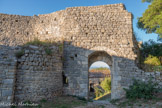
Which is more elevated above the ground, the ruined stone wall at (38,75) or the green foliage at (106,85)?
the ruined stone wall at (38,75)

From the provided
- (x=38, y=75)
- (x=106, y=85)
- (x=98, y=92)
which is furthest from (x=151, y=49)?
(x=38, y=75)

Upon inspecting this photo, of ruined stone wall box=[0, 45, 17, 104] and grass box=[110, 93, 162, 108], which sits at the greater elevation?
ruined stone wall box=[0, 45, 17, 104]

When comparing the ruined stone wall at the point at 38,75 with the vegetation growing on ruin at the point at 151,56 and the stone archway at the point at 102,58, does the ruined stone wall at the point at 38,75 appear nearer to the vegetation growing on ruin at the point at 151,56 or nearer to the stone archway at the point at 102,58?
the stone archway at the point at 102,58

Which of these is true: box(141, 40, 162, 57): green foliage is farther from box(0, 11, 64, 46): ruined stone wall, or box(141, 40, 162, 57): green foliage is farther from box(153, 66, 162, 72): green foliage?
box(0, 11, 64, 46): ruined stone wall

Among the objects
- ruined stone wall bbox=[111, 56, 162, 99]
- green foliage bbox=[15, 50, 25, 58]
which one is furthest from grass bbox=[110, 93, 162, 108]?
→ green foliage bbox=[15, 50, 25, 58]

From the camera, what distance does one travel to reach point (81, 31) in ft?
27.8

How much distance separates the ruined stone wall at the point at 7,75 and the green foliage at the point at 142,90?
563 centimetres

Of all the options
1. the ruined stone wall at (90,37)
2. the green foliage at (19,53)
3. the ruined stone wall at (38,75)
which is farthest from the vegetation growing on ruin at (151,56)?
the green foliage at (19,53)

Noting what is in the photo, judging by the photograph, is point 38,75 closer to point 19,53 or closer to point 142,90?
point 19,53

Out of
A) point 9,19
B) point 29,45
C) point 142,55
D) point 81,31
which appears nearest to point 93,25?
point 81,31

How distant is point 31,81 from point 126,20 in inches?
256

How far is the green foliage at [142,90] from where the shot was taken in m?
6.84

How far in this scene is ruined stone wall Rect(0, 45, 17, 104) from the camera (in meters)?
5.49

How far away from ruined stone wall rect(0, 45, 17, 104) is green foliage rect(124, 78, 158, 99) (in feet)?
18.5
